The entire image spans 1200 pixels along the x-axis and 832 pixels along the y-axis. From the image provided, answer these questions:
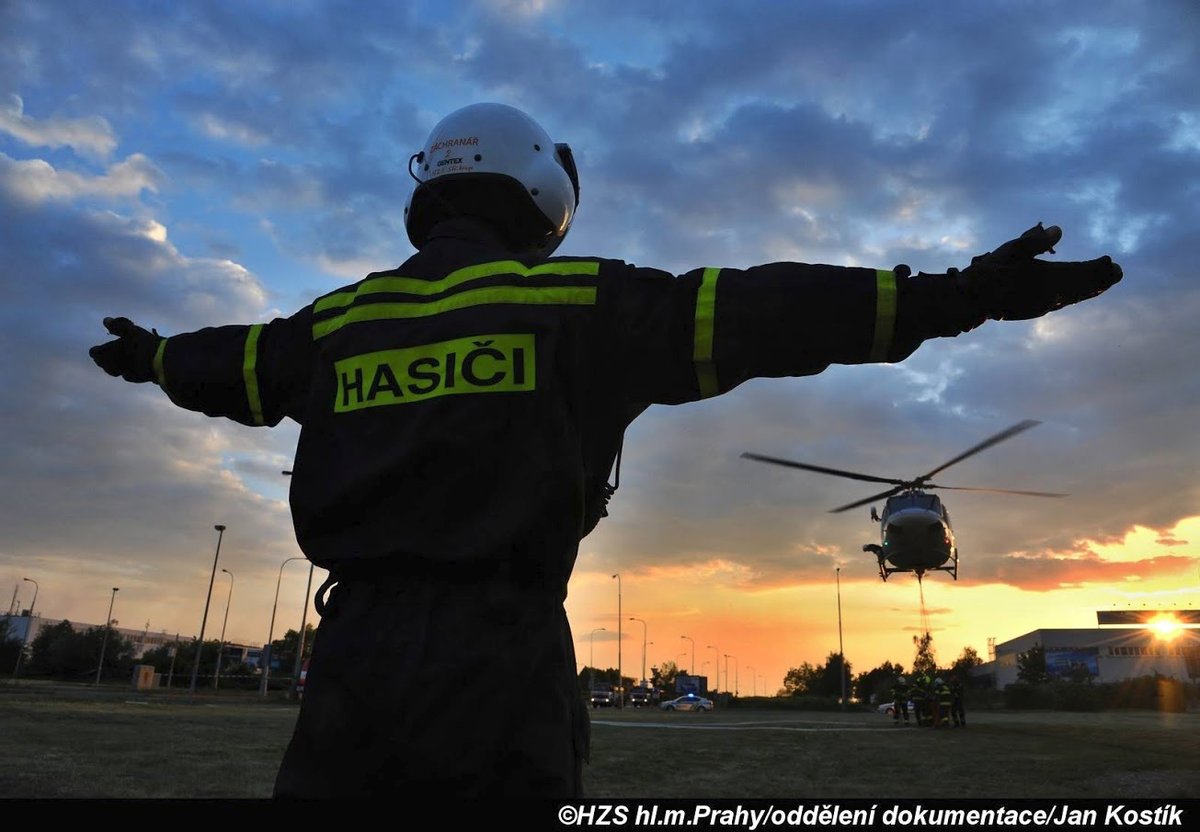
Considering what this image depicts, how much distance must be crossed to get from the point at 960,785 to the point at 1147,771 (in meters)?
2.77

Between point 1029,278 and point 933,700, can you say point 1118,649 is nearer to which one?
point 933,700

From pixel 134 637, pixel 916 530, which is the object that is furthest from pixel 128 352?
pixel 134 637

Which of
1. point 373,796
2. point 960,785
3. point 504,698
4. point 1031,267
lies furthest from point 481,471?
point 960,785

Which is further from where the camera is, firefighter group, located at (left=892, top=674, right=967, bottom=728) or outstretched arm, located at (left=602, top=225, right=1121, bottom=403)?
firefighter group, located at (left=892, top=674, right=967, bottom=728)

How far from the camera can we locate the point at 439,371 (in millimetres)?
1994

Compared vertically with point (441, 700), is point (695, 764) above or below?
below

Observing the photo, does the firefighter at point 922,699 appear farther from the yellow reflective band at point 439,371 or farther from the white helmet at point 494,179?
the yellow reflective band at point 439,371

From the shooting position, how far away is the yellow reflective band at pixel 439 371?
1938 millimetres

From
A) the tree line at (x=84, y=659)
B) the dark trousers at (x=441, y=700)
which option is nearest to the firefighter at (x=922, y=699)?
the dark trousers at (x=441, y=700)

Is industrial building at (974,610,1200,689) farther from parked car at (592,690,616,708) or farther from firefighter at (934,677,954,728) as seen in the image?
firefighter at (934,677,954,728)

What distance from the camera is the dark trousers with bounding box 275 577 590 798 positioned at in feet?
5.42

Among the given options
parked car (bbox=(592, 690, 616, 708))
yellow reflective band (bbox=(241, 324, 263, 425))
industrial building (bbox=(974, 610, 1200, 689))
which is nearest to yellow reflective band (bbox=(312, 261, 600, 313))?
yellow reflective band (bbox=(241, 324, 263, 425))

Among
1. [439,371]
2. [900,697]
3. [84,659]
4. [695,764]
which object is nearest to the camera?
Answer: [439,371]

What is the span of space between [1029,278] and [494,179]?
5.12ft
